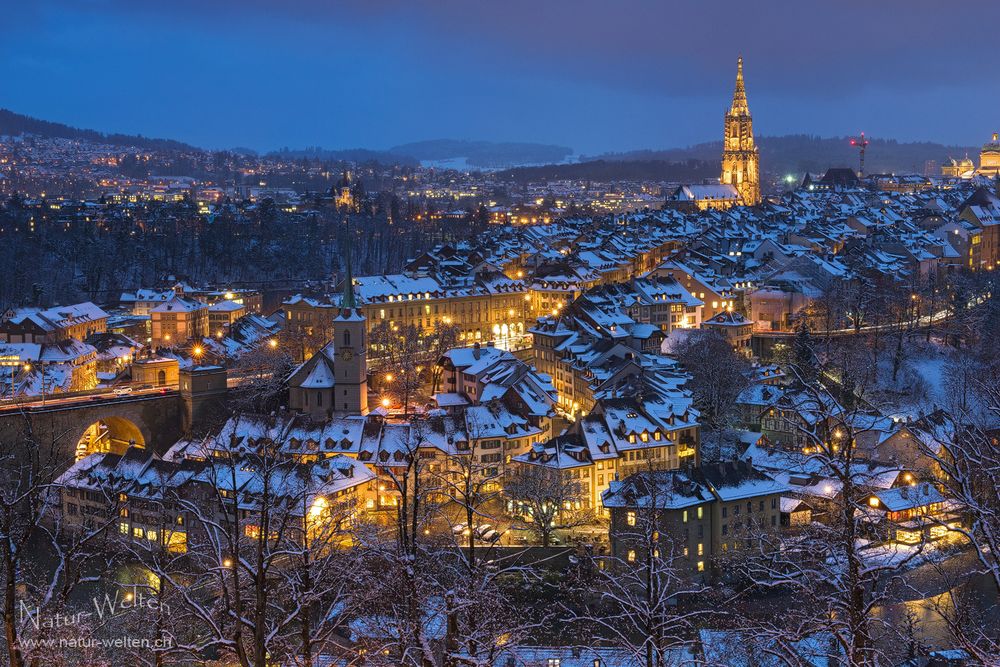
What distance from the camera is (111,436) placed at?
113 ft

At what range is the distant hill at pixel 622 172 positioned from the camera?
160 meters

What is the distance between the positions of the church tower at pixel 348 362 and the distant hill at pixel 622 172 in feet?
418

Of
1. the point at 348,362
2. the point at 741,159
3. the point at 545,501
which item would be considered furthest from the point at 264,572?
the point at 741,159

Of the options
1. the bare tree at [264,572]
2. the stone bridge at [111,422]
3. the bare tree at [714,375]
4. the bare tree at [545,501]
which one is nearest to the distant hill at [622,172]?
the bare tree at [714,375]

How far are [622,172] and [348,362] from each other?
138 metres

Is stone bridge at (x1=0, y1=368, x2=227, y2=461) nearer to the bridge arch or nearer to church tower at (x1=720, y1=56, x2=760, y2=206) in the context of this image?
the bridge arch

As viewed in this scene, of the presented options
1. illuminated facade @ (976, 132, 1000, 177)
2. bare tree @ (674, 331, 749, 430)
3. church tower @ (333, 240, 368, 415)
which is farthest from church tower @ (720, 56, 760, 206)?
church tower @ (333, 240, 368, 415)

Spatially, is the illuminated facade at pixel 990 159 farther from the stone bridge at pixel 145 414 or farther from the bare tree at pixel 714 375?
the stone bridge at pixel 145 414

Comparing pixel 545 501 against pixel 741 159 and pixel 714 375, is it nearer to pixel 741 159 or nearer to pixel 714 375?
pixel 714 375

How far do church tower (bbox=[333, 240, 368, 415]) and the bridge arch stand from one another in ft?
22.0

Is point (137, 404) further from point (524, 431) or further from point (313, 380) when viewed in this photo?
point (524, 431)

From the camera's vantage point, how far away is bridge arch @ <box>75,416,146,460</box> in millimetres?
33125

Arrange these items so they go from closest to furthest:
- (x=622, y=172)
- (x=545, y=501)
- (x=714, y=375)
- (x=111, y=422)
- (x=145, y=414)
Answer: (x=545, y=501) → (x=145, y=414) → (x=714, y=375) → (x=111, y=422) → (x=622, y=172)

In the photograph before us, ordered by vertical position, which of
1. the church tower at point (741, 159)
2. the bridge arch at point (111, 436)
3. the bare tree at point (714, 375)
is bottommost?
the bridge arch at point (111, 436)
